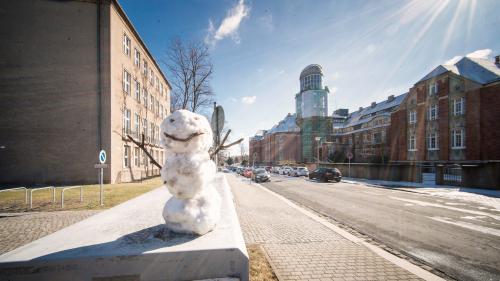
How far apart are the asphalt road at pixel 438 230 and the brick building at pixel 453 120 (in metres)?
11.5

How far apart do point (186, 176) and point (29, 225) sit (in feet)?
23.9


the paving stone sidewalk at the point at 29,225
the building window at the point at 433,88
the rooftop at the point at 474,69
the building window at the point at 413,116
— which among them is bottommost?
the paving stone sidewalk at the point at 29,225

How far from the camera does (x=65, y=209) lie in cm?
889

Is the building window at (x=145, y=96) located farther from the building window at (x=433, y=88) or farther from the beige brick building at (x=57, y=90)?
the building window at (x=433, y=88)

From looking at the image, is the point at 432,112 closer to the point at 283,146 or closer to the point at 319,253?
the point at 319,253

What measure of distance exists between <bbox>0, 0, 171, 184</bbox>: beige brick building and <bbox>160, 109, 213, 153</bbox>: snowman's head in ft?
56.6

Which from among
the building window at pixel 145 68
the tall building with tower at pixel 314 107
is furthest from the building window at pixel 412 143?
the building window at pixel 145 68

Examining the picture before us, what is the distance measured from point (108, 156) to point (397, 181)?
2680cm

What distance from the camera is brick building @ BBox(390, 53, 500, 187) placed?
878 inches

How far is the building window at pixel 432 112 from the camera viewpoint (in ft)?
91.7

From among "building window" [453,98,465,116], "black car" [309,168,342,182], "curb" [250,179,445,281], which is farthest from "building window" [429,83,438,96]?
"curb" [250,179,445,281]

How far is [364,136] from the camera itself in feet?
152

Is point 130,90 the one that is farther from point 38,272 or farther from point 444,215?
point 444,215

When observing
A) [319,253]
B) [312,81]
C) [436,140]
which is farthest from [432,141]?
[319,253]
